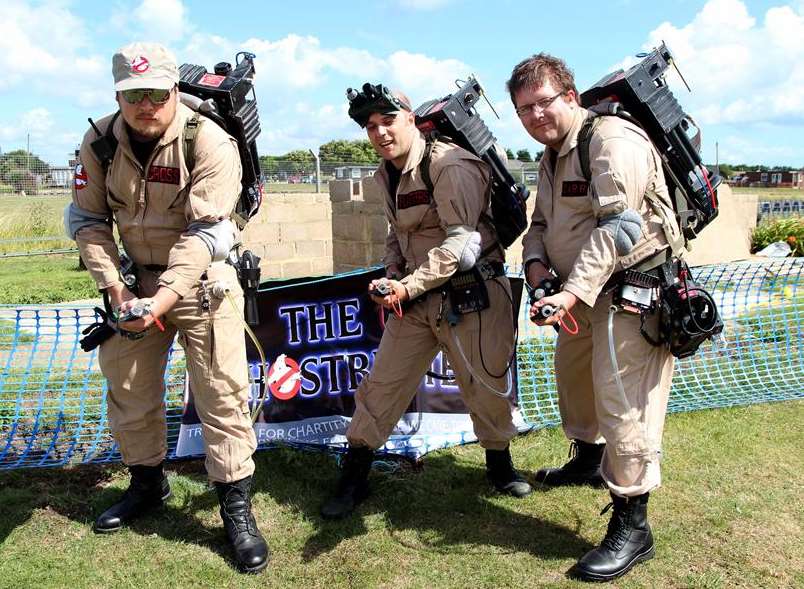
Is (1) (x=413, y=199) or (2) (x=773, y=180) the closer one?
(1) (x=413, y=199)

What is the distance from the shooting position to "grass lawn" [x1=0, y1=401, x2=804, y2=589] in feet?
10.5

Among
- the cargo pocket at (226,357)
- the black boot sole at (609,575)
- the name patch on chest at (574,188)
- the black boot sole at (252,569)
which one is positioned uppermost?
Answer: the name patch on chest at (574,188)

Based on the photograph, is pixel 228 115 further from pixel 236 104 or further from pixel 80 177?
pixel 80 177

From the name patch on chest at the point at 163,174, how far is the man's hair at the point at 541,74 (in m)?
1.50

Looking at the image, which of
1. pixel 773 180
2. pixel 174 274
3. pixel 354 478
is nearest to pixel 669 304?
pixel 354 478

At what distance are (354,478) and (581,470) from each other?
124cm

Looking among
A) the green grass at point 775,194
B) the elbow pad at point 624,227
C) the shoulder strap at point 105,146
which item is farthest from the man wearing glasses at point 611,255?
the green grass at point 775,194

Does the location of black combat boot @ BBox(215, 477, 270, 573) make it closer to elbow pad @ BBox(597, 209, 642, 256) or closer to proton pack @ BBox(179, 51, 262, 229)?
proton pack @ BBox(179, 51, 262, 229)

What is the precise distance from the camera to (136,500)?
3674 mm

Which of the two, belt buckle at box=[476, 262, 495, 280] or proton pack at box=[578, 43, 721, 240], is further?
belt buckle at box=[476, 262, 495, 280]

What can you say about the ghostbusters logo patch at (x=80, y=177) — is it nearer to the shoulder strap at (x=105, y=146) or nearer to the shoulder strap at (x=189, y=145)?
the shoulder strap at (x=105, y=146)

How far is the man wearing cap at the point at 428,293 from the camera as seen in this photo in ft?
11.2

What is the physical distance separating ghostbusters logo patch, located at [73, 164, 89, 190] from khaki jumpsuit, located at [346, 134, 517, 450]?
137 centimetres

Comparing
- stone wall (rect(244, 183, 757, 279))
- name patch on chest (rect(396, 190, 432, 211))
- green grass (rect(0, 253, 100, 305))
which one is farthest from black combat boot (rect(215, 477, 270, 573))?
green grass (rect(0, 253, 100, 305))
